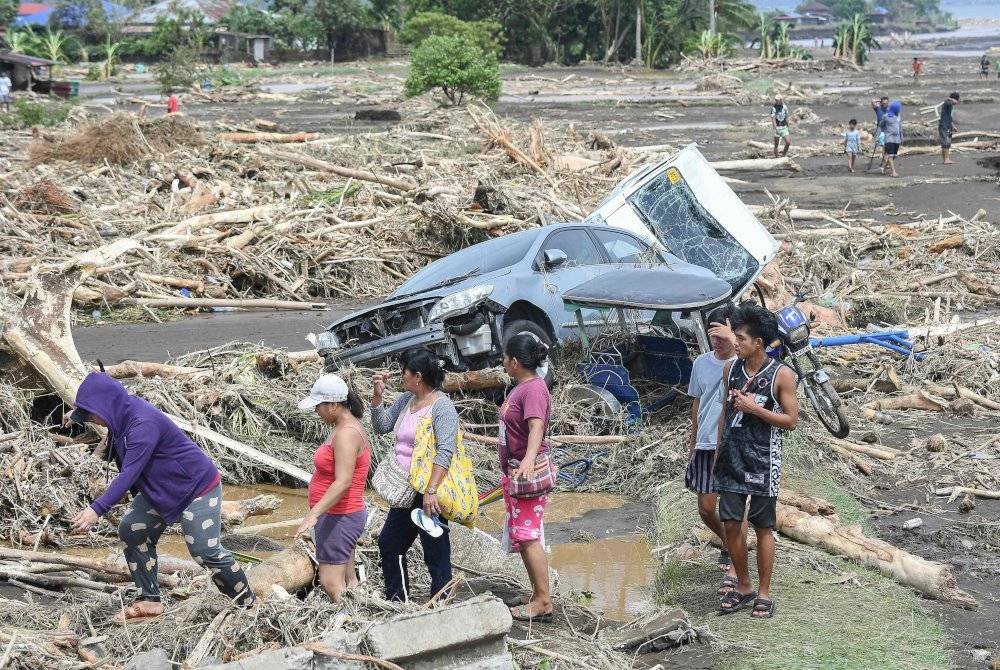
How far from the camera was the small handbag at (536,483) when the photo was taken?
6535 millimetres

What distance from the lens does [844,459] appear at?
10523mm

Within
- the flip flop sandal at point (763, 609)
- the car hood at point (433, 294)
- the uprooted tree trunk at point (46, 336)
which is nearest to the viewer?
the flip flop sandal at point (763, 609)

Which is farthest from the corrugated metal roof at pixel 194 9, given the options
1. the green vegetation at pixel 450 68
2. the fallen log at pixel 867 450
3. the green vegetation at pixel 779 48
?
the fallen log at pixel 867 450

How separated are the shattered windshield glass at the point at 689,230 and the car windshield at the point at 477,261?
192 cm

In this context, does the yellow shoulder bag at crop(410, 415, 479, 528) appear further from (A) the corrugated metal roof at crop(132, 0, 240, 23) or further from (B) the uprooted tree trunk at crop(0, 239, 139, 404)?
(A) the corrugated metal roof at crop(132, 0, 240, 23)

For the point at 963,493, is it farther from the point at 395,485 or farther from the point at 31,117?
the point at 31,117

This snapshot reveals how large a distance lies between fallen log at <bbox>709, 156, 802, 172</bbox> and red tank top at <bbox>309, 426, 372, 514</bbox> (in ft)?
80.8

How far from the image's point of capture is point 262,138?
1052 inches

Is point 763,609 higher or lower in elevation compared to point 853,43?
lower

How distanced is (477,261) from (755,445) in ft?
19.6

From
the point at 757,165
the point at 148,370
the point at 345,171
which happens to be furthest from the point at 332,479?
the point at 757,165

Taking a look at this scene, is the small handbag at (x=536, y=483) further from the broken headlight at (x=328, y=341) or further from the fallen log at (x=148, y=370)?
the fallen log at (x=148, y=370)

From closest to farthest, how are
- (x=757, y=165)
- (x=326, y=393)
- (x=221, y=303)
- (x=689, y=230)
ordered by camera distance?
(x=326, y=393) < (x=689, y=230) < (x=221, y=303) < (x=757, y=165)

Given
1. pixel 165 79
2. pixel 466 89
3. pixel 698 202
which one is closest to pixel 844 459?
pixel 698 202
